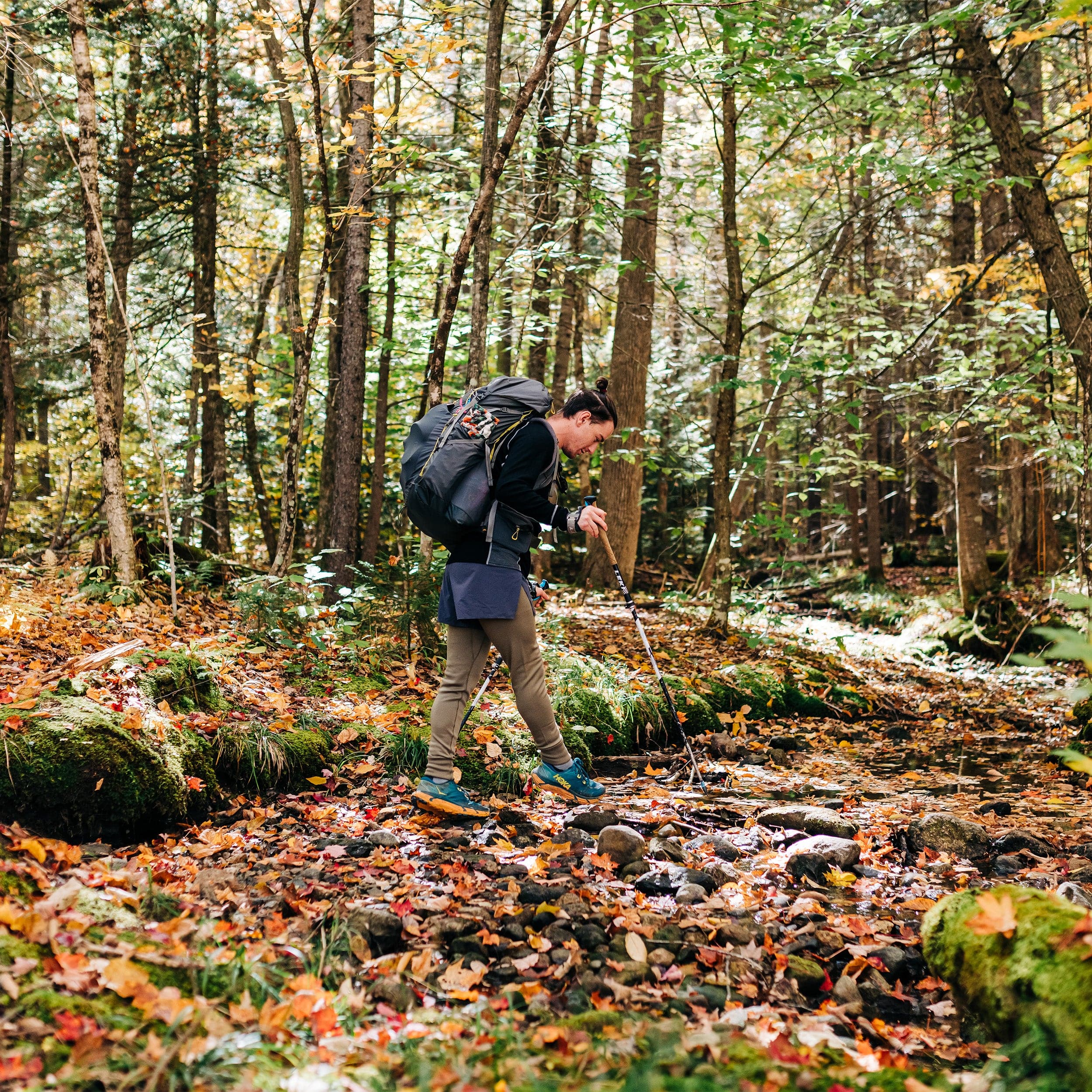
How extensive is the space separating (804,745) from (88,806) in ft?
19.1

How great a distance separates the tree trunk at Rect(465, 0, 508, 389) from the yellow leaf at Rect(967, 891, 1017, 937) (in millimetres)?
5792

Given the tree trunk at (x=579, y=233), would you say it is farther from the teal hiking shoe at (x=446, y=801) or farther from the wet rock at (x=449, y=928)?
the wet rock at (x=449, y=928)

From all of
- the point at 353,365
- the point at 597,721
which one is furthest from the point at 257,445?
the point at 597,721

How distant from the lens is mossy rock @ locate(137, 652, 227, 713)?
16.3 feet

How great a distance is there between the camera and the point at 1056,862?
4.36m

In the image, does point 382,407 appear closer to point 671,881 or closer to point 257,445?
point 257,445

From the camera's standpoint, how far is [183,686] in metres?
5.12

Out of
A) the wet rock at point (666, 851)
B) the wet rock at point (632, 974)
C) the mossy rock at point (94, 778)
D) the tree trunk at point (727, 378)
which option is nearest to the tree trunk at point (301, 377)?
the mossy rock at point (94, 778)

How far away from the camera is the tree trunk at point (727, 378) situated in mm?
9250

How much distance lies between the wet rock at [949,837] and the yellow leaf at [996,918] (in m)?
2.01

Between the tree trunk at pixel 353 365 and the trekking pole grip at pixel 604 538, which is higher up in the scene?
the tree trunk at pixel 353 365

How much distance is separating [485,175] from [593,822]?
5.77 metres

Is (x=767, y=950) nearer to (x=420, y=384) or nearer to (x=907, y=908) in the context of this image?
(x=907, y=908)

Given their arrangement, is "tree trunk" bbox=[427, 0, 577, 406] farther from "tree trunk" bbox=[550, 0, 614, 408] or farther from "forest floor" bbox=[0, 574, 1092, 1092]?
"forest floor" bbox=[0, 574, 1092, 1092]
